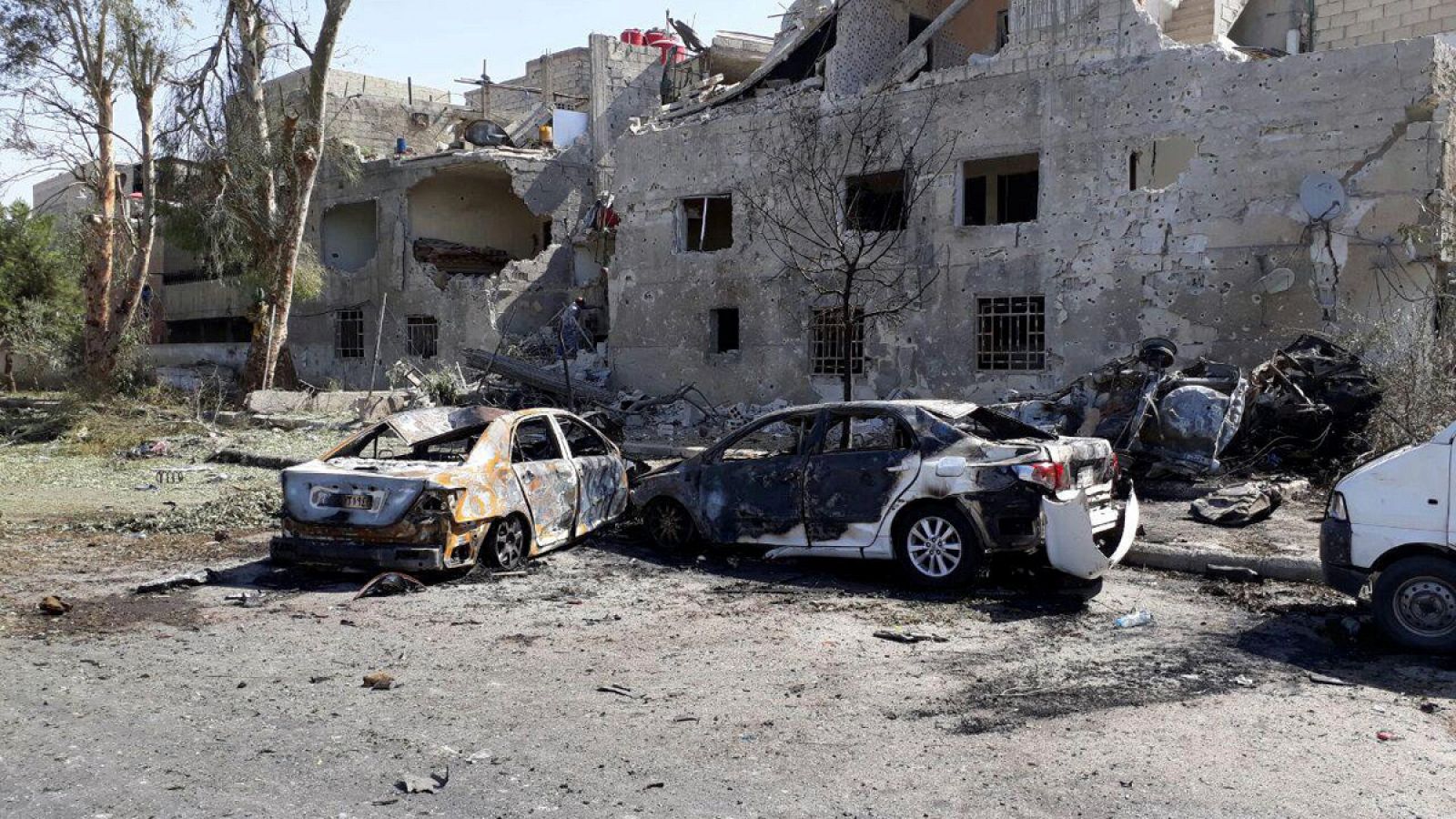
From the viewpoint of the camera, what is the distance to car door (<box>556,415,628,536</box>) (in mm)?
10242

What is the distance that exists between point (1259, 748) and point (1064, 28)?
15043 mm

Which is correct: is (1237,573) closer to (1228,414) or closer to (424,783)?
(1228,414)

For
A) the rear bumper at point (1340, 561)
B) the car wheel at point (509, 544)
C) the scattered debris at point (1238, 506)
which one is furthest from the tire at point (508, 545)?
the scattered debris at point (1238, 506)

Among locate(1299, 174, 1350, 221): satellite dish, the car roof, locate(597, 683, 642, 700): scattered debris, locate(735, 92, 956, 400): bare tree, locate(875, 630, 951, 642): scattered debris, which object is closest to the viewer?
locate(597, 683, 642, 700): scattered debris

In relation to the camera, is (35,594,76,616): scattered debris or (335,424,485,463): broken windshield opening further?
(335,424,485,463): broken windshield opening

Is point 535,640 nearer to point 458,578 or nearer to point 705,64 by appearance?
point 458,578

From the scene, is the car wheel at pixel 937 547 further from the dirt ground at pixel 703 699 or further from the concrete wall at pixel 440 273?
the concrete wall at pixel 440 273

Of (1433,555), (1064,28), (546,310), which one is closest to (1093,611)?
(1433,555)

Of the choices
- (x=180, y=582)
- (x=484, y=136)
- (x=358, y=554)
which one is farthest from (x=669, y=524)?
(x=484, y=136)

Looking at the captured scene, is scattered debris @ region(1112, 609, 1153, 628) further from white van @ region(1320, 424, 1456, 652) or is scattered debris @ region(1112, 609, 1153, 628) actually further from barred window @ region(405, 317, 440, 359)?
barred window @ region(405, 317, 440, 359)

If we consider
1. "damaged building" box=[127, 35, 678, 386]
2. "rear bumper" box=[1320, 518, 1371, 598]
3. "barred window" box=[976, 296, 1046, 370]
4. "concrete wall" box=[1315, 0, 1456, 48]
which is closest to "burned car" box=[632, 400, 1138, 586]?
"rear bumper" box=[1320, 518, 1371, 598]

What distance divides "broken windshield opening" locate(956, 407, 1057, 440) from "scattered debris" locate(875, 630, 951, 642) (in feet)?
7.24

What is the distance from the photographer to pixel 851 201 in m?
21.1

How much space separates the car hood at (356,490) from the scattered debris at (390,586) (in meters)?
0.41
